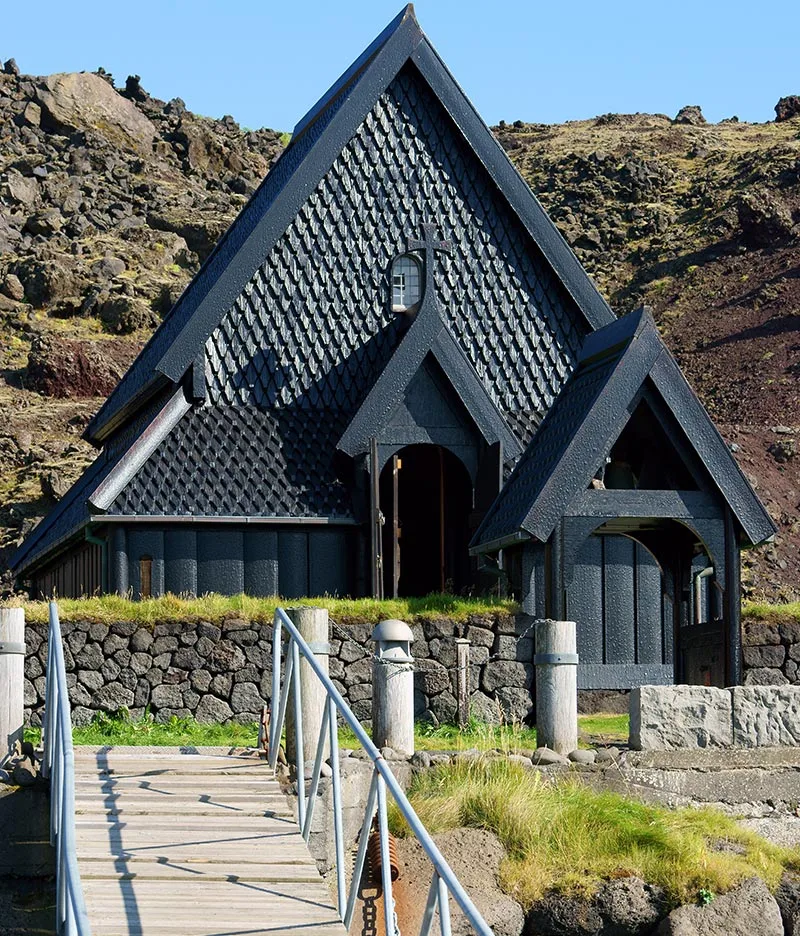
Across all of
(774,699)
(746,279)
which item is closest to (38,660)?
(774,699)

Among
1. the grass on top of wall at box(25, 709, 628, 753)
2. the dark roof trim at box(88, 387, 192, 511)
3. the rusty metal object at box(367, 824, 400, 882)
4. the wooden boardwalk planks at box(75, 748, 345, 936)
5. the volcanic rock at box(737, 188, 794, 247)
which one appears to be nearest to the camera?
the wooden boardwalk planks at box(75, 748, 345, 936)

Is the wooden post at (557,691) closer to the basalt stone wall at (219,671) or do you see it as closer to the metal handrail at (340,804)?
the metal handrail at (340,804)

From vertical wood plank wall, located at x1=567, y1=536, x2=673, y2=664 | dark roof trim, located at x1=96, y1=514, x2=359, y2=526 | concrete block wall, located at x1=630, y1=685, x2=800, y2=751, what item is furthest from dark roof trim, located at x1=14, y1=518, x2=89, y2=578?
concrete block wall, located at x1=630, y1=685, x2=800, y2=751

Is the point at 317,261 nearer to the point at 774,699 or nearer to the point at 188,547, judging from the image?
the point at 188,547

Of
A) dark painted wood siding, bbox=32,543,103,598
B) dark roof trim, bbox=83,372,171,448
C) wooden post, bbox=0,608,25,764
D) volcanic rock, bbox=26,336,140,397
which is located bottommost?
wooden post, bbox=0,608,25,764

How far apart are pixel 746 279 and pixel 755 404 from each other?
12.6 m

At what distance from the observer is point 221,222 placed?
2301 inches

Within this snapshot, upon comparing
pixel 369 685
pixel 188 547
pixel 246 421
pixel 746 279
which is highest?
pixel 746 279

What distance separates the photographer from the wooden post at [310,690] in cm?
1158

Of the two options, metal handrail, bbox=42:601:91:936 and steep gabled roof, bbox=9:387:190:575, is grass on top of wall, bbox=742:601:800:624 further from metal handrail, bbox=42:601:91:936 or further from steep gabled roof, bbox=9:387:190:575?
metal handrail, bbox=42:601:91:936

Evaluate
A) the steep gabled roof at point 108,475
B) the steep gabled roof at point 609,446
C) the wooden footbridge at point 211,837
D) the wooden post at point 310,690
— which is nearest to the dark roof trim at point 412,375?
the steep gabled roof at point 108,475

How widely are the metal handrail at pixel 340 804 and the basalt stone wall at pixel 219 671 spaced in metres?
3.08

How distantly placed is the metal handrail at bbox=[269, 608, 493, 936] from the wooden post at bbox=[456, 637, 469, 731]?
3302 millimetres

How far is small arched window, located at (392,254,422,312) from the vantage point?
20219 mm
